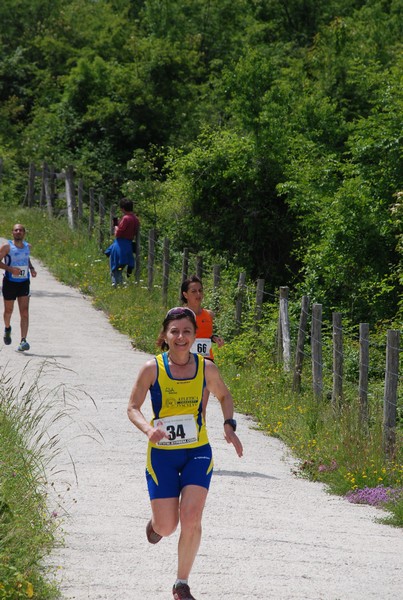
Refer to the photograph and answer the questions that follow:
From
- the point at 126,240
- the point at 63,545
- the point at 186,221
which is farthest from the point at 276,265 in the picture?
the point at 63,545

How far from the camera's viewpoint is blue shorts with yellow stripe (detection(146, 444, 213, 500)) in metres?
7.02

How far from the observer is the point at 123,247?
24438 millimetres

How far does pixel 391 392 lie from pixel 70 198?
20923mm

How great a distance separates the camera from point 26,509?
24.9ft

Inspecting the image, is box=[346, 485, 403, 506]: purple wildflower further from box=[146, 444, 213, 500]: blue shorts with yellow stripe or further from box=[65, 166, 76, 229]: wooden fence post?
box=[65, 166, 76, 229]: wooden fence post

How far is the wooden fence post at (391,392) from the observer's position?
39.6 ft

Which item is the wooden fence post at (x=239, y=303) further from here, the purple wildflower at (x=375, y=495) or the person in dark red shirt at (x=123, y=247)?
the purple wildflower at (x=375, y=495)

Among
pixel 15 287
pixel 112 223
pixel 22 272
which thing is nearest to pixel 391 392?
pixel 22 272

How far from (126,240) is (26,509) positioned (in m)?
17.0

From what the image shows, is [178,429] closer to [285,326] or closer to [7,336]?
[285,326]

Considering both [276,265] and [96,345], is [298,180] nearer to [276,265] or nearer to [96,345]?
[276,265]

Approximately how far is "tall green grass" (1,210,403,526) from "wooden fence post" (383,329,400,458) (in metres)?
0.08

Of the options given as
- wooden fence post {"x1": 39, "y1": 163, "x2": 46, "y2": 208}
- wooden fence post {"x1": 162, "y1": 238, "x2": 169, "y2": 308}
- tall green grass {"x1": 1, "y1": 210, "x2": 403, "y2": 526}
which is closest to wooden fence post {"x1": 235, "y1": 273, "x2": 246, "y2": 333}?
tall green grass {"x1": 1, "y1": 210, "x2": 403, "y2": 526}

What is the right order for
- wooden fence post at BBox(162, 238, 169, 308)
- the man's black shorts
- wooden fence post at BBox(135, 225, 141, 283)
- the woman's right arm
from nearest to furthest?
the woman's right arm → the man's black shorts → wooden fence post at BBox(162, 238, 169, 308) → wooden fence post at BBox(135, 225, 141, 283)
